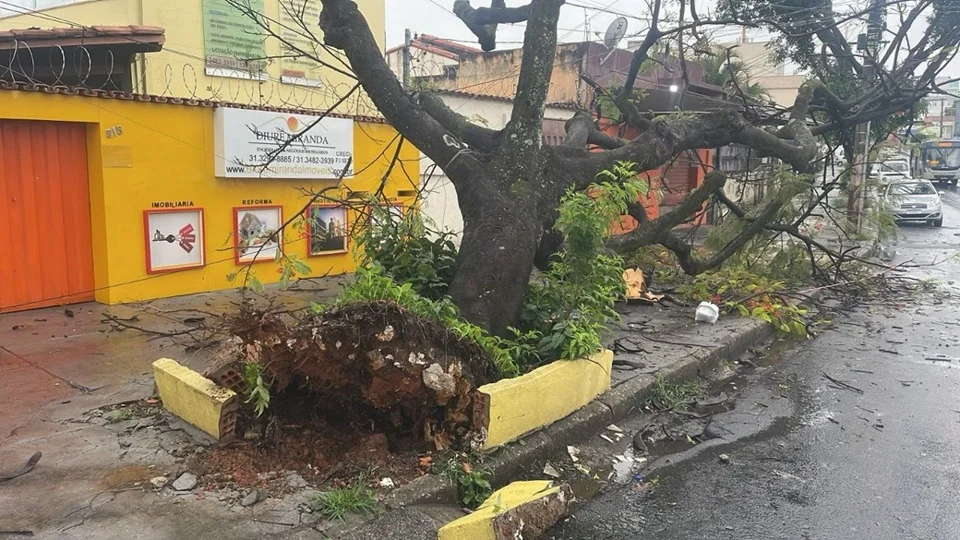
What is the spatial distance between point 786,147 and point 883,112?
11.1 ft

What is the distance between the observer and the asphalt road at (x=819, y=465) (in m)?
3.99

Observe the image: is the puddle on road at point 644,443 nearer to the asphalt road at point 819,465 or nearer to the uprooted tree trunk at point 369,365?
the asphalt road at point 819,465

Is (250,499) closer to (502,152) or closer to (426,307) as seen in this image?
(426,307)

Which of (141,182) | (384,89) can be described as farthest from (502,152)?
(141,182)

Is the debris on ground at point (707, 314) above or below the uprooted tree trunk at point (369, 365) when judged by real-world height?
below

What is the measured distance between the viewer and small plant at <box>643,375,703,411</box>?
608 cm

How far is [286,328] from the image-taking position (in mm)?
4066

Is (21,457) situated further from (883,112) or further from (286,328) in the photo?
(883,112)

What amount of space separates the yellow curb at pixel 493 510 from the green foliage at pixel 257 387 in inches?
52.3

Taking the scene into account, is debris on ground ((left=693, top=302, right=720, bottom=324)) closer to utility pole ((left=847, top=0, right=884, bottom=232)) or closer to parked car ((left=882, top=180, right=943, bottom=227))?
utility pole ((left=847, top=0, right=884, bottom=232))

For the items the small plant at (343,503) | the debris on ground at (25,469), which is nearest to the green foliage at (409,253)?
the small plant at (343,503)

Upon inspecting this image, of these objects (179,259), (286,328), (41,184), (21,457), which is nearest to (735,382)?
(286,328)

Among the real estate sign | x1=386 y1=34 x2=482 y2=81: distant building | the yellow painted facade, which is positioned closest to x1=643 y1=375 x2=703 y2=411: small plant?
the yellow painted facade

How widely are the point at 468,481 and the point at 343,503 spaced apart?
2.66 feet
